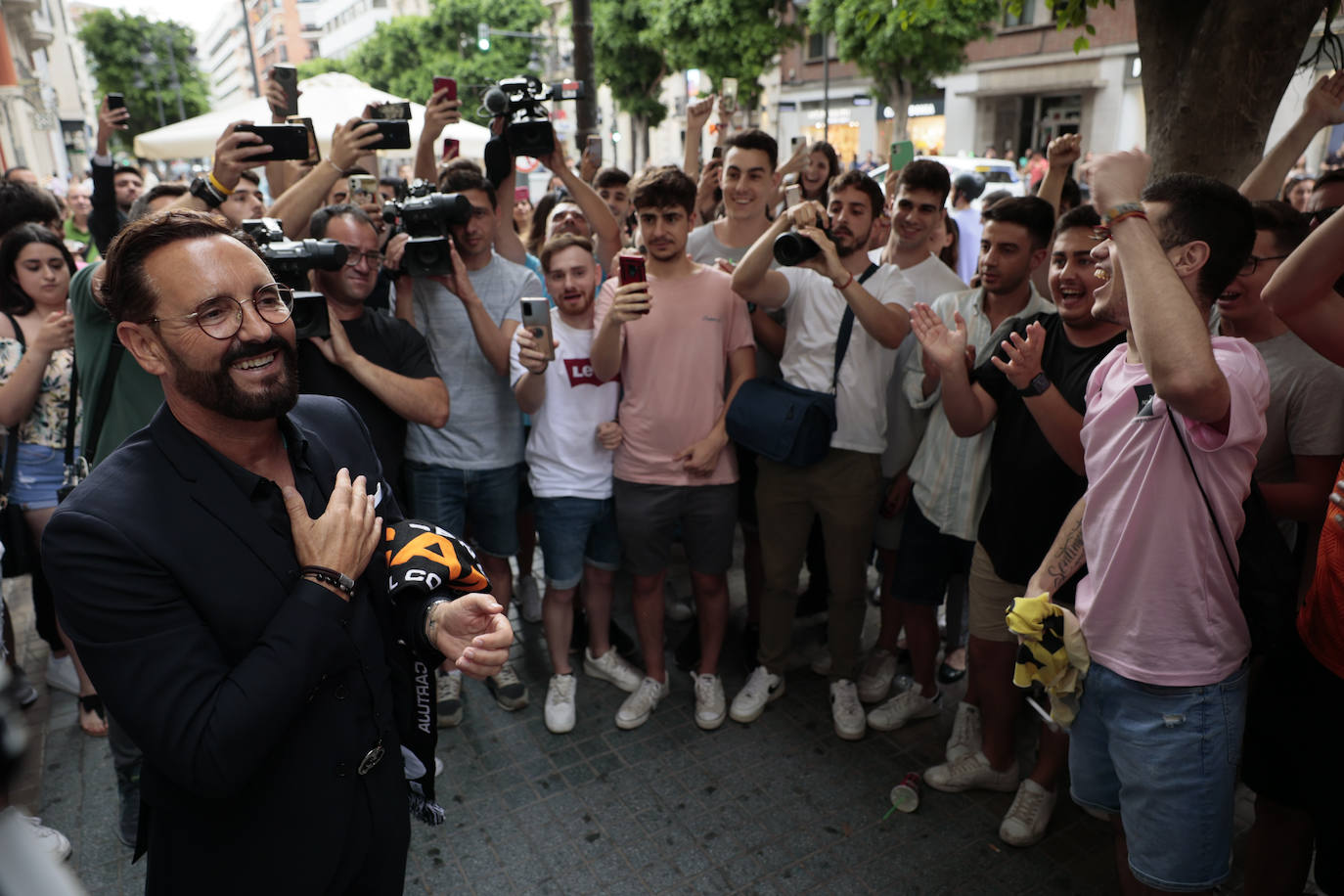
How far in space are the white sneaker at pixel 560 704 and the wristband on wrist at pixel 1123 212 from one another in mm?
2912

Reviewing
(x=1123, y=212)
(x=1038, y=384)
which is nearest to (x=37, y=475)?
(x=1038, y=384)

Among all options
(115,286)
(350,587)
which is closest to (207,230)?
(115,286)

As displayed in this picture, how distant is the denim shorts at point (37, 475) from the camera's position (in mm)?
3812

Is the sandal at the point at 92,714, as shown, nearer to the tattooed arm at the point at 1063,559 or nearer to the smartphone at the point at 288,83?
the smartphone at the point at 288,83

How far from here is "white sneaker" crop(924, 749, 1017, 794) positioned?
3.43 m

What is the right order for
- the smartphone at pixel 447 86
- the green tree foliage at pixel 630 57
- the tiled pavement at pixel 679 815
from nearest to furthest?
1. the tiled pavement at pixel 679 815
2. the smartphone at pixel 447 86
3. the green tree foliage at pixel 630 57

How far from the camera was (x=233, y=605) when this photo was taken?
5.30 feet

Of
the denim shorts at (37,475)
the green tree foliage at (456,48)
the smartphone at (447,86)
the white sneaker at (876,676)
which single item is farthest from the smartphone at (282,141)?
the green tree foliage at (456,48)

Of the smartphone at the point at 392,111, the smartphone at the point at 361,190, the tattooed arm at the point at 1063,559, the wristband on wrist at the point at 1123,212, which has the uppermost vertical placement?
the smartphone at the point at 392,111

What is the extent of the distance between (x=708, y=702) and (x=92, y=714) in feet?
9.11

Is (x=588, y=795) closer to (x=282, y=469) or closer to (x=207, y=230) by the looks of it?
(x=282, y=469)

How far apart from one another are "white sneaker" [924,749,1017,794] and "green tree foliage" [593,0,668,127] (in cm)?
2624

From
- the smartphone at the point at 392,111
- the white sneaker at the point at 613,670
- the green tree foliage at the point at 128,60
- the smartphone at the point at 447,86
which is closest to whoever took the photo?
the smartphone at the point at 392,111

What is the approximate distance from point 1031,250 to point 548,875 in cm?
300
